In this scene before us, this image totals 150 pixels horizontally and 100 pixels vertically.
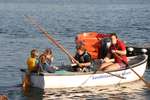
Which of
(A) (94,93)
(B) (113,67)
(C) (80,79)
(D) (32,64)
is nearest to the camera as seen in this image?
(D) (32,64)

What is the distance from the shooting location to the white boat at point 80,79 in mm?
19770

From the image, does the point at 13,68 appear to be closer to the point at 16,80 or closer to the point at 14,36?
the point at 16,80

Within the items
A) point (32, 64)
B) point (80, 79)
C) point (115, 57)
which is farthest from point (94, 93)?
point (32, 64)

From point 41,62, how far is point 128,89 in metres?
3.64

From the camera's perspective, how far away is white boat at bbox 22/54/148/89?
64.9 feet

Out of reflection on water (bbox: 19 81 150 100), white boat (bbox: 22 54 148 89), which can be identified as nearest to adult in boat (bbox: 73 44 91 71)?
white boat (bbox: 22 54 148 89)

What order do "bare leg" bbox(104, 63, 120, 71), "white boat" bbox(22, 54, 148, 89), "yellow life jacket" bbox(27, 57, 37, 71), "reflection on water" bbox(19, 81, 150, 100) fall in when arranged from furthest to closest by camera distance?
1. "bare leg" bbox(104, 63, 120, 71)
2. "yellow life jacket" bbox(27, 57, 37, 71)
3. "white boat" bbox(22, 54, 148, 89)
4. "reflection on water" bbox(19, 81, 150, 100)

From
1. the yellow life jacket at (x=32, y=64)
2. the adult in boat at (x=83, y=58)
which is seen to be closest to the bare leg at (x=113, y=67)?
the adult in boat at (x=83, y=58)

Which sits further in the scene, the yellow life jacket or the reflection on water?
the yellow life jacket

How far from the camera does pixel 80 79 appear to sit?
20438 mm

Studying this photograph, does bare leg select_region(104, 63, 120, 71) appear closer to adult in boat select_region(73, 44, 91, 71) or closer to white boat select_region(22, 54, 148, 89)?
white boat select_region(22, 54, 148, 89)

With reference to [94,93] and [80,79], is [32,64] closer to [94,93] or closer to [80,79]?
[80,79]

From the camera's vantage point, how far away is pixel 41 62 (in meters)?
19.9

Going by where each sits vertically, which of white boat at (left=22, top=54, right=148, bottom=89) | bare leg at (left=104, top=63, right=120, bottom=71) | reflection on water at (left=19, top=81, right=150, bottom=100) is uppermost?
bare leg at (left=104, top=63, right=120, bottom=71)
